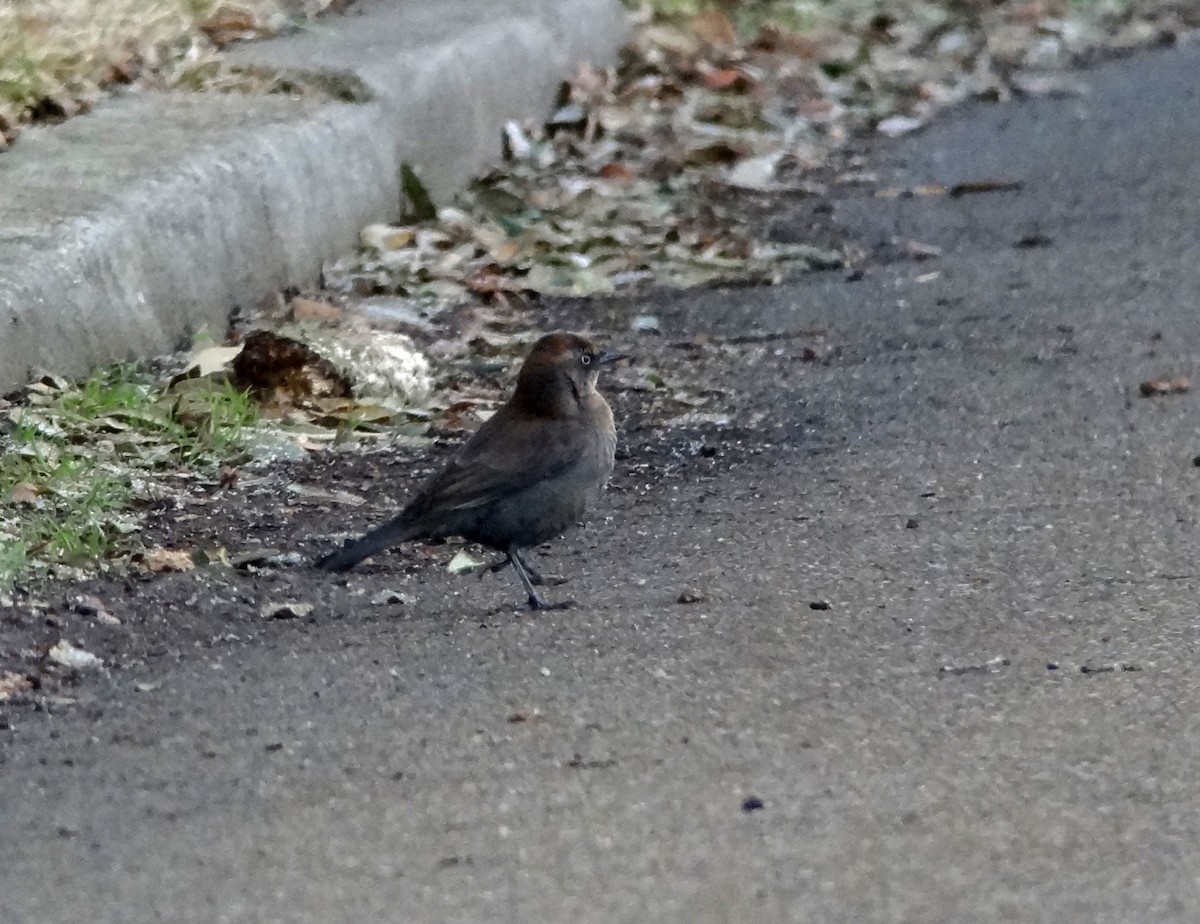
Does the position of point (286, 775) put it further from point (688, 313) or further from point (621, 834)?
point (688, 313)

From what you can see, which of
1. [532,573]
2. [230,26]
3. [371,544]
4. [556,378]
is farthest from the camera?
[230,26]

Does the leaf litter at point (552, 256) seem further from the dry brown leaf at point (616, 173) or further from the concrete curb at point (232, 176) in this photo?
the concrete curb at point (232, 176)

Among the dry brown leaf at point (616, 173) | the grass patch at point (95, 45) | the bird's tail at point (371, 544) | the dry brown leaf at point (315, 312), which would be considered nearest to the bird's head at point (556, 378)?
the bird's tail at point (371, 544)

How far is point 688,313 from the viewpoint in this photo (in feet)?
24.6

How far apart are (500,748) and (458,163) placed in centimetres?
524

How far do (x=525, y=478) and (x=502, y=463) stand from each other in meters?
0.07

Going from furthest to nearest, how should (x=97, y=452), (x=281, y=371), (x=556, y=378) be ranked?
(x=281, y=371) < (x=97, y=452) < (x=556, y=378)

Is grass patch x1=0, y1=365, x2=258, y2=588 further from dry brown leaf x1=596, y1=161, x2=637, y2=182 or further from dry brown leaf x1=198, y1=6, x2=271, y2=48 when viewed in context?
dry brown leaf x1=596, y1=161, x2=637, y2=182

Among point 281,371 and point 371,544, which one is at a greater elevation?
point 371,544

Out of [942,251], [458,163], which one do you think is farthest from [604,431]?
[458,163]

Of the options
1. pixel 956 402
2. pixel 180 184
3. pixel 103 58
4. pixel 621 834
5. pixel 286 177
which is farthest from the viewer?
pixel 103 58

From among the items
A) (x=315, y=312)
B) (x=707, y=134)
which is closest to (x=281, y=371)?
(x=315, y=312)

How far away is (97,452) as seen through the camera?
5785 mm

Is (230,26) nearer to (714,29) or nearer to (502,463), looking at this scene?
(714,29)
